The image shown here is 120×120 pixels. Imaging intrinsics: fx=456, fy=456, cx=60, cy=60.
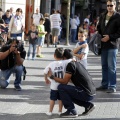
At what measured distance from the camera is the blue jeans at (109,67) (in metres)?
9.91

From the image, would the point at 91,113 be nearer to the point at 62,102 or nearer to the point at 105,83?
the point at 62,102

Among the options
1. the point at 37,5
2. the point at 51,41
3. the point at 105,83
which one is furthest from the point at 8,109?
the point at 37,5

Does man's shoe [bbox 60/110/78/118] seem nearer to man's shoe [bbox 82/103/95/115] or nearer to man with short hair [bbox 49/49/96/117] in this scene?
man with short hair [bbox 49/49/96/117]

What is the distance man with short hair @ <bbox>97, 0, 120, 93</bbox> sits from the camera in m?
9.80

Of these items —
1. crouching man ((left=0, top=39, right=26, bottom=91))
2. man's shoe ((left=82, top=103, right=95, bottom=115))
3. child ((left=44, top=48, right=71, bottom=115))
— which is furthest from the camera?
crouching man ((left=0, top=39, right=26, bottom=91))

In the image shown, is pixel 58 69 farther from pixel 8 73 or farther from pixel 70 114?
pixel 8 73

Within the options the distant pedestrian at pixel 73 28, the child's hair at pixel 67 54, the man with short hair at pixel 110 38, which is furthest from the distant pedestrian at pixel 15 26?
the distant pedestrian at pixel 73 28

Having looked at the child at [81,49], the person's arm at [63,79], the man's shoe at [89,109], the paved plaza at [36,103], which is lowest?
the paved plaza at [36,103]

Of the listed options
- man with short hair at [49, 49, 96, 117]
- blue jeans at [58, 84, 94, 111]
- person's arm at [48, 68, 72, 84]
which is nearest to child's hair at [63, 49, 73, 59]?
man with short hair at [49, 49, 96, 117]

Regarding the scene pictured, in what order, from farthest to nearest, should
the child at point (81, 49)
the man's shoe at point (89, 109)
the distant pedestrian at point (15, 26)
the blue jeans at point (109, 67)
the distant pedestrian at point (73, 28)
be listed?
the distant pedestrian at point (73, 28) < the distant pedestrian at point (15, 26) < the blue jeans at point (109, 67) < the child at point (81, 49) < the man's shoe at point (89, 109)

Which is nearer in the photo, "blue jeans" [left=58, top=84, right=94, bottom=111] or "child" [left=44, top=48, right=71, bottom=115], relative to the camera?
"blue jeans" [left=58, top=84, right=94, bottom=111]

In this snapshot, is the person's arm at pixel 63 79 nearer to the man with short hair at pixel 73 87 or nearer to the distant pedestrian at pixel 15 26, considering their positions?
the man with short hair at pixel 73 87

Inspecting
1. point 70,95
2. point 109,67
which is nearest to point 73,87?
point 70,95

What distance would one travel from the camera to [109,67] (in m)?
9.95
